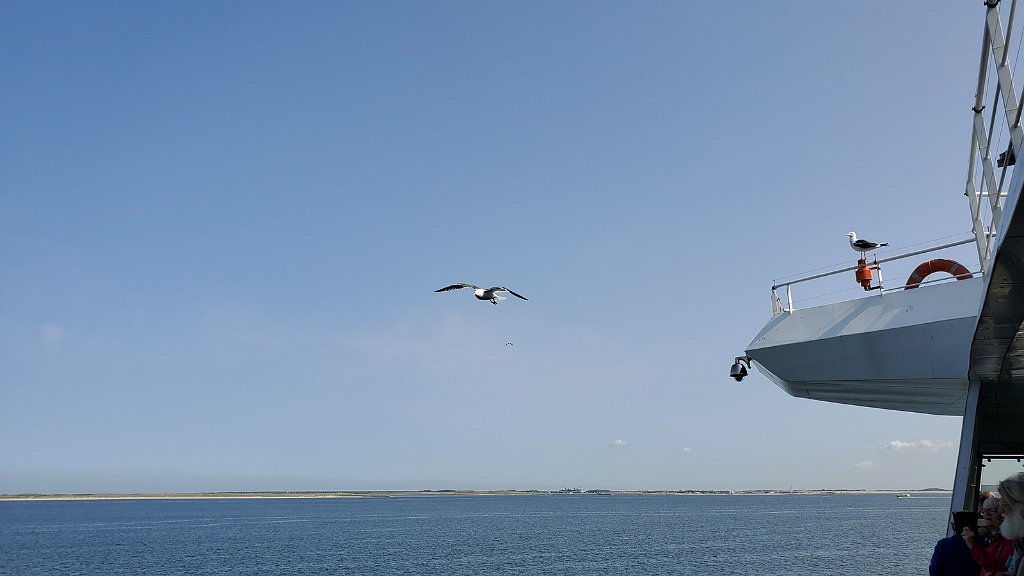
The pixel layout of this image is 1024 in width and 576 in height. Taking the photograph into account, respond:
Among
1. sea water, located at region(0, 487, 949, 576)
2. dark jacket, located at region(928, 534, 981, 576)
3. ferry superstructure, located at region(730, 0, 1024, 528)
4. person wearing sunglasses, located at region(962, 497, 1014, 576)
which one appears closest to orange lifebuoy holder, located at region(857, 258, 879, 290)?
ferry superstructure, located at region(730, 0, 1024, 528)

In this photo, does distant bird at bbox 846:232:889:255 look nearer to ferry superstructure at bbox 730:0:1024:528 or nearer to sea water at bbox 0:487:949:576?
ferry superstructure at bbox 730:0:1024:528

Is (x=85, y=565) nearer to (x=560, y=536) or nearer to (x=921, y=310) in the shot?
A: (x=560, y=536)

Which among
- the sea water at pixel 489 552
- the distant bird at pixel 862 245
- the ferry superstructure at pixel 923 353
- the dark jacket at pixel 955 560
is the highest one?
the distant bird at pixel 862 245

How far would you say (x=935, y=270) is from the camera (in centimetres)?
1147

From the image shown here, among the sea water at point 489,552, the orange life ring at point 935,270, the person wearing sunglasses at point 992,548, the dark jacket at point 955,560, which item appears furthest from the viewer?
the sea water at point 489,552

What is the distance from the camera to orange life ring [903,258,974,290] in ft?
36.8

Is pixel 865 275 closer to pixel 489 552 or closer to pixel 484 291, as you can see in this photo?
pixel 484 291

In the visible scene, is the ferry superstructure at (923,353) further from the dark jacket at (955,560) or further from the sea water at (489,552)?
the sea water at (489,552)

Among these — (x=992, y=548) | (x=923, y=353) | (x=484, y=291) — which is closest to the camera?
(x=992, y=548)

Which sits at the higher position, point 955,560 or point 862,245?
point 862,245

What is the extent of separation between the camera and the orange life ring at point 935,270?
36.8 ft

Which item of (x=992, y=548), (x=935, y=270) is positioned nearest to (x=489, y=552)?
(x=935, y=270)

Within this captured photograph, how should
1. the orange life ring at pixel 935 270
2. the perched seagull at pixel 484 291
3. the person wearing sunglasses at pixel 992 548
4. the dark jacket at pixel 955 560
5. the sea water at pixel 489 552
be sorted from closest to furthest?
1. the dark jacket at pixel 955 560
2. the person wearing sunglasses at pixel 992 548
3. the orange life ring at pixel 935 270
4. the perched seagull at pixel 484 291
5. the sea water at pixel 489 552

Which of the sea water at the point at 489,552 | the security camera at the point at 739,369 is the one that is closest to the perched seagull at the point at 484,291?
the security camera at the point at 739,369
